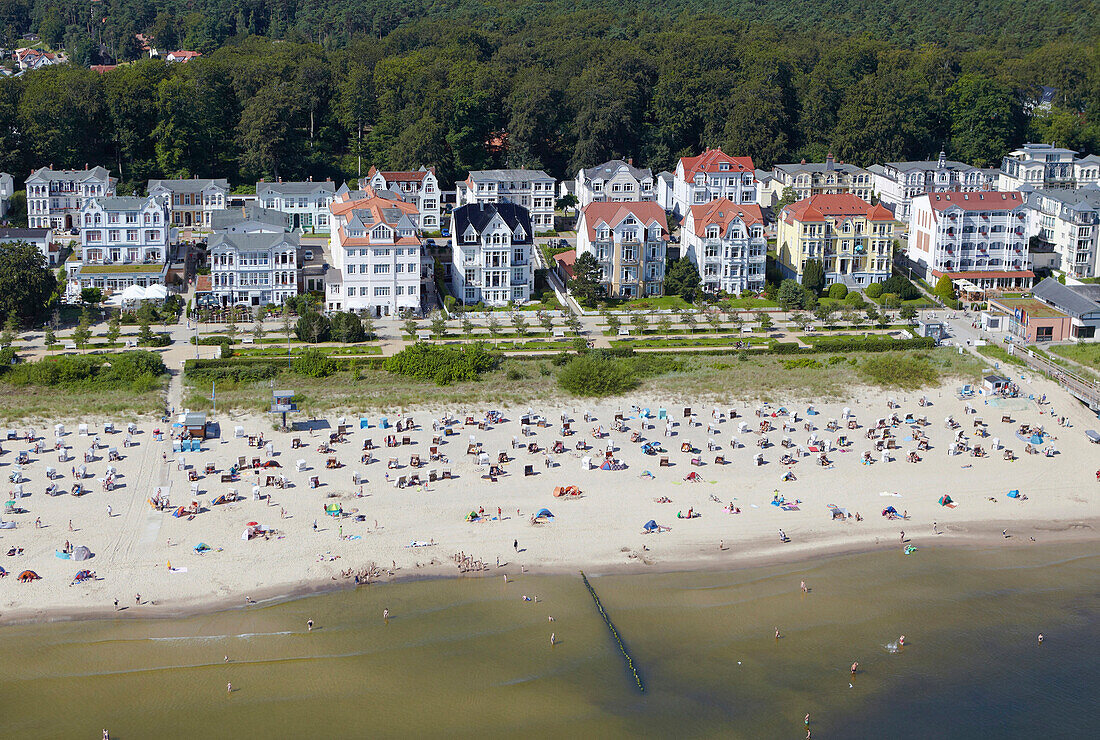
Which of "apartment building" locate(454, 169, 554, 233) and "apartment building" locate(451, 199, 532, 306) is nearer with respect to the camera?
"apartment building" locate(451, 199, 532, 306)

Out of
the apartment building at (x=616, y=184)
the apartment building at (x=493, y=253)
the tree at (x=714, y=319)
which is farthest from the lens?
the apartment building at (x=616, y=184)

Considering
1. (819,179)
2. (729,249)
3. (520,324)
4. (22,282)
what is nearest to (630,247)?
(729,249)

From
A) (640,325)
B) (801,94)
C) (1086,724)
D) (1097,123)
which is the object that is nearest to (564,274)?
(640,325)

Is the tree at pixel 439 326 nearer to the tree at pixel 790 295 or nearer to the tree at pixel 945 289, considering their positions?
the tree at pixel 790 295

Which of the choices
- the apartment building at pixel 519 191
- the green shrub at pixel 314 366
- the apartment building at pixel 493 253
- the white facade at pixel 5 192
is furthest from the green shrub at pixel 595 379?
the white facade at pixel 5 192

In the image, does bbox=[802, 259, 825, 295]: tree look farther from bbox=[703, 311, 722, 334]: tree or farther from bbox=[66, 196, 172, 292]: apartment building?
bbox=[66, 196, 172, 292]: apartment building

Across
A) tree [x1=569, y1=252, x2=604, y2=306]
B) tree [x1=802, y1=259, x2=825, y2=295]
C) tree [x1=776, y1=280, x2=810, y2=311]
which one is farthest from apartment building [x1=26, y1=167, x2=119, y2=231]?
tree [x1=802, y1=259, x2=825, y2=295]

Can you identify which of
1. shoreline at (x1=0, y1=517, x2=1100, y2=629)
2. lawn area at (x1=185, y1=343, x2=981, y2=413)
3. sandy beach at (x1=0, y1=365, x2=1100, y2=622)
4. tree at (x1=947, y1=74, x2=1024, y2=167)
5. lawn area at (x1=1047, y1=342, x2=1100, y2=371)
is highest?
tree at (x1=947, y1=74, x2=1024, y2=167)
